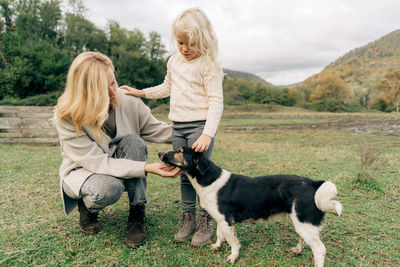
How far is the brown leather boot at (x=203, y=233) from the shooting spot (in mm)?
2990

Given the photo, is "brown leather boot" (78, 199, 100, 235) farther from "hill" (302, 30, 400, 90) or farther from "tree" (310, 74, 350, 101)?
"hill" (302, 30, 400, 90)

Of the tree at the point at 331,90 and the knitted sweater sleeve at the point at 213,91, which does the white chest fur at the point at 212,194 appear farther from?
the tree at the point at 331,90

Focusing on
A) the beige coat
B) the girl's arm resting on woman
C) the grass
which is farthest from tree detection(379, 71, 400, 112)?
the beige coat

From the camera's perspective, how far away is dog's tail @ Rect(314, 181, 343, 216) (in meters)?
2.42

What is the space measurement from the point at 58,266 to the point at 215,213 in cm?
166

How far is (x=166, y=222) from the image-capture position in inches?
139

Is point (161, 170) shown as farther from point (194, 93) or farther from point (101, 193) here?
point (194, 93)

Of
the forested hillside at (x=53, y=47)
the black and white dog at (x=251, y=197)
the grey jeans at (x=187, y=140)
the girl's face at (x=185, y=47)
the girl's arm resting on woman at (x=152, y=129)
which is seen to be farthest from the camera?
the forested hillside at (x=53, y=47)

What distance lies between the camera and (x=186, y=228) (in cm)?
316

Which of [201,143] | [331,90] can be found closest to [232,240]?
[201,143]

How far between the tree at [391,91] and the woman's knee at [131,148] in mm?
54031

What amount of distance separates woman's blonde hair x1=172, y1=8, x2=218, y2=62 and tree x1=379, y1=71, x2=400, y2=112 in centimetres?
5357

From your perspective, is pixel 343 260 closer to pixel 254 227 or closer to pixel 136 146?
pixel 254 227

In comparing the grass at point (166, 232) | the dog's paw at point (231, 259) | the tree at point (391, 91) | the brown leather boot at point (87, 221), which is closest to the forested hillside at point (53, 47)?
the grass at point (166, 232)
